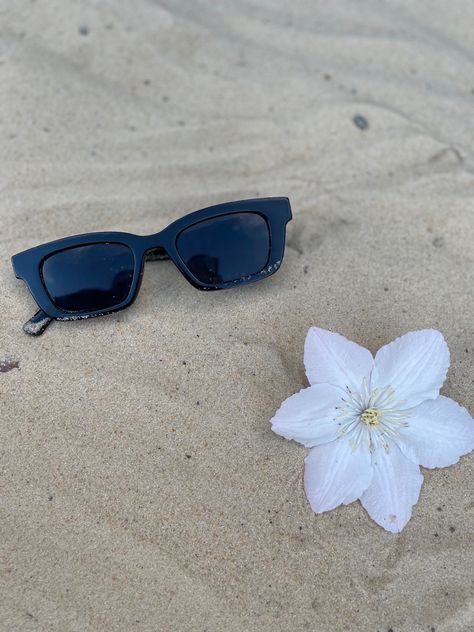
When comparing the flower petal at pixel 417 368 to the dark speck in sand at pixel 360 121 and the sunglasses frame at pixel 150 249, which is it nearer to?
the sunglasses frame at pixel 150 249

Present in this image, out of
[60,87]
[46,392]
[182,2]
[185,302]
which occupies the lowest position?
[46,392]

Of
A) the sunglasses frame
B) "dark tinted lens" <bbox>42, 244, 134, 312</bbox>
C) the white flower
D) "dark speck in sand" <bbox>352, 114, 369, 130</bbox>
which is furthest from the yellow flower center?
"dark speck in sand" <bbox>352, 114, 369, 130</bbox>

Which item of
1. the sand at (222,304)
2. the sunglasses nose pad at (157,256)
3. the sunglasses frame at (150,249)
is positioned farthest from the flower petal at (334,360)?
the sunglasses nose pad at (157,256)

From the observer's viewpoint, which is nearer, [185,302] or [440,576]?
[440,576]

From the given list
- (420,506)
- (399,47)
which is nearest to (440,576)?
(420,506)

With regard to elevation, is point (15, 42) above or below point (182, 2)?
below

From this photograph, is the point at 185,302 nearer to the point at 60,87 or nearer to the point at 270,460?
the point at 270,460

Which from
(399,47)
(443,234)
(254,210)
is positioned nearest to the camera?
(254,210)

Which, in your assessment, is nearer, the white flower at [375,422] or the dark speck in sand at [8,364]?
the white flower at [375,422]
